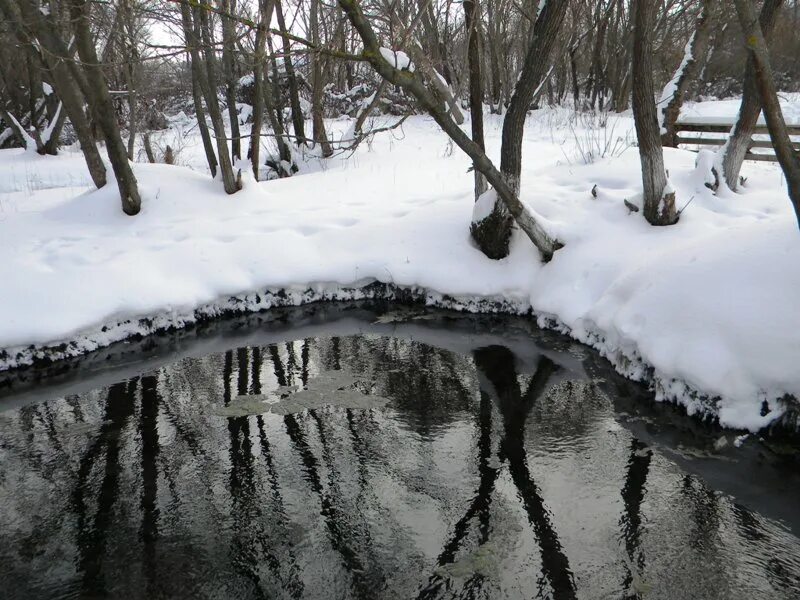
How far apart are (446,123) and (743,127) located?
Result: 4.34 meters

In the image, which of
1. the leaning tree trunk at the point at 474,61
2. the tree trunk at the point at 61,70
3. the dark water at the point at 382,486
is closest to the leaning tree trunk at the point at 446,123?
the leaning tree trunk at the point at 474,61

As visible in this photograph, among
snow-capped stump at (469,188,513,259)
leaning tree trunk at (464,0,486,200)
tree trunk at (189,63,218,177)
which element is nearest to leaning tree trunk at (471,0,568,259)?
snow-capped stump at (469,188,513,259)

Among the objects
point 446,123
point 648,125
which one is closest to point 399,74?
point 446,123

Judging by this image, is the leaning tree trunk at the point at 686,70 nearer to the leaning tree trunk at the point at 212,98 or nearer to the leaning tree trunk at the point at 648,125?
the leaning tree trunk at the point at 648,125

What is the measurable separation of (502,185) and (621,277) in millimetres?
1692

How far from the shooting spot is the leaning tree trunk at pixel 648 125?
6.70m

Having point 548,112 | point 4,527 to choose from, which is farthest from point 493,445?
point 548,112

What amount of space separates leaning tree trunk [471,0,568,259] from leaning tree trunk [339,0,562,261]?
0.93 feet

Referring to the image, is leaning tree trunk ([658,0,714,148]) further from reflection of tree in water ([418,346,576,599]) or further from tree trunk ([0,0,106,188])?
tree trunk ([0,0,106,188])

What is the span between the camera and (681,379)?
5324 millimetres

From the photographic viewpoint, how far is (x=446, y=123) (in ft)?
20.5

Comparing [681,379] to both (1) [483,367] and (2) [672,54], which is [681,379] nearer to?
(1) [483,367]

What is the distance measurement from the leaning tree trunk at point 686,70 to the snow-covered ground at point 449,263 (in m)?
0.73

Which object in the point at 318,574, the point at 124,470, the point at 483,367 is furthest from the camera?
the point at 483,367
